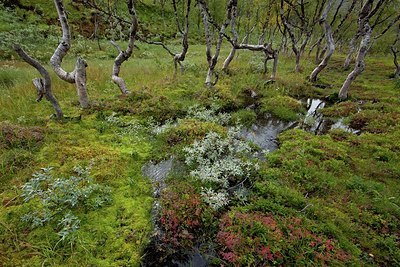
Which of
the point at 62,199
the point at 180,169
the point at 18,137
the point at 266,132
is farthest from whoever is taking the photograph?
the point at 266,132

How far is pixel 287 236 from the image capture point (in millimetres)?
4719

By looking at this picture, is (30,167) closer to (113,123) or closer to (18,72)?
(113,123)

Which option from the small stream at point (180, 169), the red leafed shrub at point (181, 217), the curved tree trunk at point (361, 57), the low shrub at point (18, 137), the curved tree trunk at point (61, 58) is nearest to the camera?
the small stream at point (180, 169)

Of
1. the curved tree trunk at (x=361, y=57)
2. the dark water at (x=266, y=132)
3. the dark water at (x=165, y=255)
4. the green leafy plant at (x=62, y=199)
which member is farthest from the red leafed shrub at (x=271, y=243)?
the curved tree trunk at (x=361, y=57)

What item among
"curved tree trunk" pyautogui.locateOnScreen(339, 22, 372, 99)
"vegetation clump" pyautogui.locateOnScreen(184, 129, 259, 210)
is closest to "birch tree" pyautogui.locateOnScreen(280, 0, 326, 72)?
"curved tree trunk" pyautogui.locateOnScreen(339, 22, 372, 99)

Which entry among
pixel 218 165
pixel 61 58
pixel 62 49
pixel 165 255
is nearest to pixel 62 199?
pixel 165 255

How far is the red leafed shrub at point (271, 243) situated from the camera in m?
4.32

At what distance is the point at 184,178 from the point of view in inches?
253

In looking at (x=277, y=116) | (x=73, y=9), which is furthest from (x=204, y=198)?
(x=73, y=9)

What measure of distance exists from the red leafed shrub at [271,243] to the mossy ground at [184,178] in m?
0.03

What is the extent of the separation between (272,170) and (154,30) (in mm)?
36326

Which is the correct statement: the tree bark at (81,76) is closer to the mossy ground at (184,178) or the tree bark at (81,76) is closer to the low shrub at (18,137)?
the mossy ground at (184,178)

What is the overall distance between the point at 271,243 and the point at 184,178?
109 inches

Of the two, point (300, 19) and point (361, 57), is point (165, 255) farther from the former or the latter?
point (300, 19)
